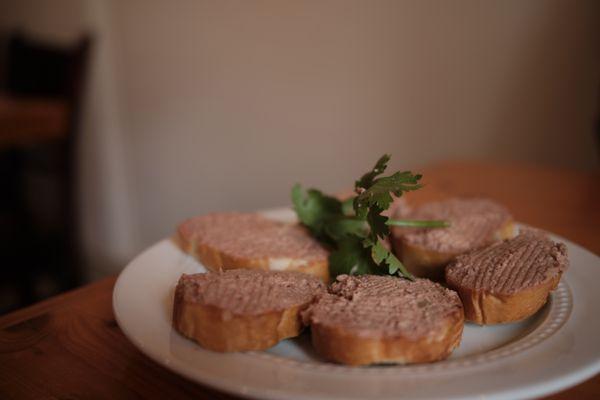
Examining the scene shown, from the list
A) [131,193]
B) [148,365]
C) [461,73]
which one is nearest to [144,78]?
[131,193]

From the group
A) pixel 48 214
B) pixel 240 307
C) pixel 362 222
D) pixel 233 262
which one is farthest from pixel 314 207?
pixel 48 214

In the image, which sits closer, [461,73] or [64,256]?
[461,73]

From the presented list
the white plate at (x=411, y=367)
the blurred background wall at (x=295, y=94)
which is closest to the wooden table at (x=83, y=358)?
the white plate at (x=411, y=367)

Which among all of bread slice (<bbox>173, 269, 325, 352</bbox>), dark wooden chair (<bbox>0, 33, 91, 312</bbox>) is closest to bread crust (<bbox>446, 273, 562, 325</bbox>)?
bread slice (<bbox>173, 269, 325, 352</bbox>)

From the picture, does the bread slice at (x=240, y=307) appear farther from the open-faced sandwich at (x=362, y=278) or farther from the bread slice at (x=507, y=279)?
the bread slice at (x=507, y=279)

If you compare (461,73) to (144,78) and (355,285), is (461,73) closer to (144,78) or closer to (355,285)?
(355,285)

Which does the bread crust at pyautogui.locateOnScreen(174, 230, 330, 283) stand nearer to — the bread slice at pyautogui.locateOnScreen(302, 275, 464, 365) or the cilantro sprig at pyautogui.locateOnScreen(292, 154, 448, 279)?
the cilantro sprig at pyautogui.locateOnScreen(292, 154, 448, 279)
